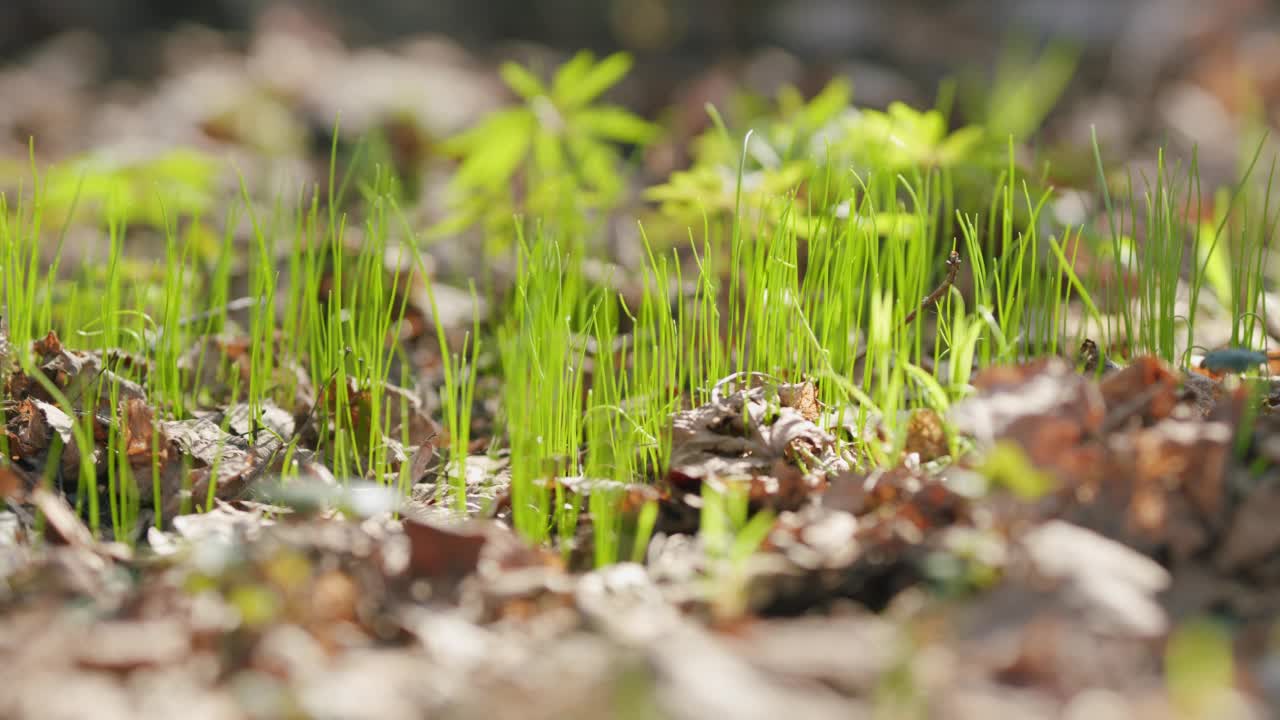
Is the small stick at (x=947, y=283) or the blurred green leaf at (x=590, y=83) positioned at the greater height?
the blurred green leaf at (x=590, y=83)

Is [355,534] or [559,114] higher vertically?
[559,114]

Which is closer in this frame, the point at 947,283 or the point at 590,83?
the point at 947,283

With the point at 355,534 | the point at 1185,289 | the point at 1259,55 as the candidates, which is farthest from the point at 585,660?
the point at 1259,55

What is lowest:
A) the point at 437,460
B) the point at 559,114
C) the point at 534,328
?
the point at 437,460

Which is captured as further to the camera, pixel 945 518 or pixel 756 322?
pixel 756 322

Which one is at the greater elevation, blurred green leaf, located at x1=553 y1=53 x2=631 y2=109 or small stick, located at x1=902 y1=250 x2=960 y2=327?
blurred green leaf, located at x1=553 y1=53 x2=631 y2=109

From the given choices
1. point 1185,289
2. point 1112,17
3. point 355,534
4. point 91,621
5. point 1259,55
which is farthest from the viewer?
Result: point 1112,17

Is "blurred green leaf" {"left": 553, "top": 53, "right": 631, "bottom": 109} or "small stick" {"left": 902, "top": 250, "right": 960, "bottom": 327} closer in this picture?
"small stick" {"left": 902, "top": 250, "right": 960, "bottom": 327}

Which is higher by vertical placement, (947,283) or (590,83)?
(590,83)

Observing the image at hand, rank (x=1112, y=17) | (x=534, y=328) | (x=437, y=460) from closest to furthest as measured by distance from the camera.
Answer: (x=534, y=328), (x=437, y=460), (x=1112, y=17)

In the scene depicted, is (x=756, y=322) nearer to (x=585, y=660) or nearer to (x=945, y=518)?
(x=945, y=518)

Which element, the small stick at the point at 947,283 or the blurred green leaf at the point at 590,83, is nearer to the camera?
the small stick at the point at 947,283
